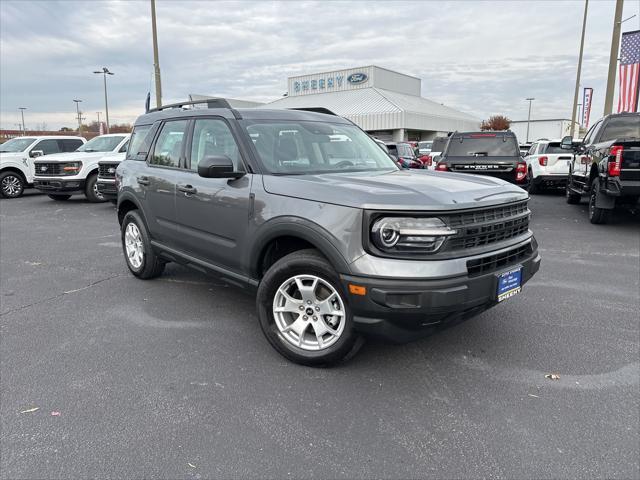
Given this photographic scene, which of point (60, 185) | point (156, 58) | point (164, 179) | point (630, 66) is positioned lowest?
point (60, 185)

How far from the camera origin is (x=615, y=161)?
7812 millimetres

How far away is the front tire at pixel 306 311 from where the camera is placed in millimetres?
3135

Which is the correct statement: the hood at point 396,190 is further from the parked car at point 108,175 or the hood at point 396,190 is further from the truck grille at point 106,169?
the truck grille at point 106,169

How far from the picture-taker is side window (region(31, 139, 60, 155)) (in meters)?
15.3

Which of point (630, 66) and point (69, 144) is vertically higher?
point (630, 66)

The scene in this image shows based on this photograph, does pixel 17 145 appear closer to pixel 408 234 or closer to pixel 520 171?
pixel 520 171

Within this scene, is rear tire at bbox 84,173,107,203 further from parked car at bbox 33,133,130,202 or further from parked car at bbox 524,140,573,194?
parked car at bbox 524,140,573,194

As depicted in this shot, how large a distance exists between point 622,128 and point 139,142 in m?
9.37

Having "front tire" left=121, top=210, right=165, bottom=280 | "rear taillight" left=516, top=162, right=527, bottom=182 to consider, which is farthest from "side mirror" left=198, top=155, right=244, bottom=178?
"rear taillight" left=516, top=162, right=527, bottom=182

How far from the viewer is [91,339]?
394 cm

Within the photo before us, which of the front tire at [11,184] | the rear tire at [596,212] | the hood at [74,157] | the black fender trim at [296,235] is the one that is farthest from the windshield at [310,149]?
the front tire at [11,184]

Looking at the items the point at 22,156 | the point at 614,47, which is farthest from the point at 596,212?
the point at 22,156

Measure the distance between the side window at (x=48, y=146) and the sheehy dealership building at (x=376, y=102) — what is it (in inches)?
1288

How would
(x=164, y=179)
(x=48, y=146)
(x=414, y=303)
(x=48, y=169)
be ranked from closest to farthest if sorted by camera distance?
(x=414, y=303) → (x=164, y=179) → (x=48, y=169) → (x=48, y=146)
